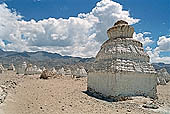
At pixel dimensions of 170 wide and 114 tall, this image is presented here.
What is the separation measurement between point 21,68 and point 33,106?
137ft

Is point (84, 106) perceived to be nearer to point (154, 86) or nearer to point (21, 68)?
point (154, 86)

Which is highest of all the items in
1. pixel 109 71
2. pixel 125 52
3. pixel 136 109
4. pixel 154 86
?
pixel 125 52

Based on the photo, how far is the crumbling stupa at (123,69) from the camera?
40.5ft

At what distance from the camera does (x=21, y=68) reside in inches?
1906

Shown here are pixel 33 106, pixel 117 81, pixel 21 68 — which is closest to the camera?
pixel 33 106

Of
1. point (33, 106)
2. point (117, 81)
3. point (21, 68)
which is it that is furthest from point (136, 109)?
point (21, 68)

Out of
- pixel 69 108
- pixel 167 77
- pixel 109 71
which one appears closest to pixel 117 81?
pixel 109 71

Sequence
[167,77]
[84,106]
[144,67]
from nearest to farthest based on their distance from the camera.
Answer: [84,106] → [144,67] → [167,77]

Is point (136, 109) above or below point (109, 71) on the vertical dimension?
below

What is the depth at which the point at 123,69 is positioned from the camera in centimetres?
1234

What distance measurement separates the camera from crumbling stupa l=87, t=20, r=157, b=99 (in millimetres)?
12352

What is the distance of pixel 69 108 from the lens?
9.27 metres

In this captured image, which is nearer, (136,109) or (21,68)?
(136,109)

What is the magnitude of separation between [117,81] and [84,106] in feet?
10.6
